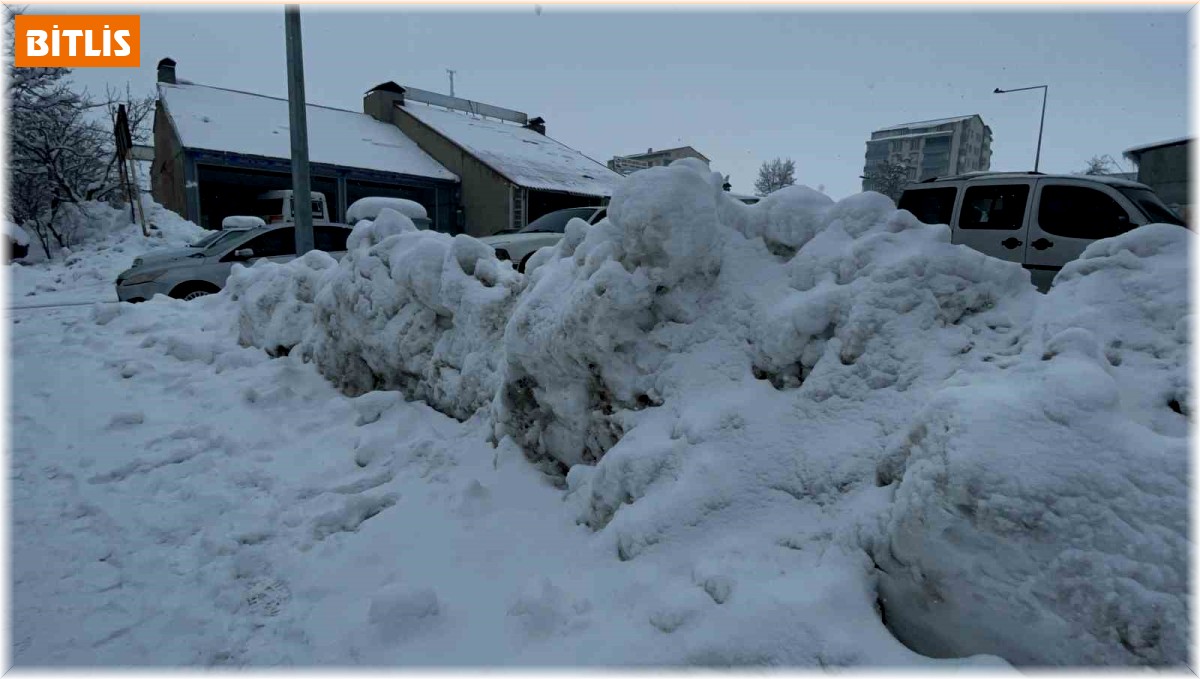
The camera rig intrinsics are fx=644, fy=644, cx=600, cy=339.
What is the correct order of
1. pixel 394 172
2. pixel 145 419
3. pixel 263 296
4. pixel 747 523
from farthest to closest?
1. pixel 394 172
2. pixel 263 296
3. pixel 145 419
4. pixel 747 523

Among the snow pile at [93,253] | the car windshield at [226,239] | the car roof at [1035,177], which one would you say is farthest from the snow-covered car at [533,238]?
the snow pile at [93,253]

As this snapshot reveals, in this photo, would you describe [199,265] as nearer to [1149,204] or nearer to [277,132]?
[1149,204]

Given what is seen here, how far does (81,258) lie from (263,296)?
14.6 meters

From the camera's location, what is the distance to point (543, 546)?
286 centimetres

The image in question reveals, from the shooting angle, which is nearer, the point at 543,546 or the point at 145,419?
the point at 543,546

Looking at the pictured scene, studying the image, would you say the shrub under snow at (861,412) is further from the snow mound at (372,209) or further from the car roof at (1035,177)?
the snow mound at (372,209)

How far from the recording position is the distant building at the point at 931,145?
184ft

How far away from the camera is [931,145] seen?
59.8 meters

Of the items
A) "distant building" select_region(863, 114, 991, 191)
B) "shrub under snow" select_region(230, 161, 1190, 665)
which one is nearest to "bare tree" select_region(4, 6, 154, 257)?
"shrub under snow" select_region(230, 161, 1190, 665)

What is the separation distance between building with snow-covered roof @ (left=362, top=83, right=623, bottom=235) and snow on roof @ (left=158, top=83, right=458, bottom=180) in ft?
2.83

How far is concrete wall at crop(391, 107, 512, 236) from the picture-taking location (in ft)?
82.5

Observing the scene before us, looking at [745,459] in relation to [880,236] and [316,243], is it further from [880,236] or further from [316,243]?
[316,243]

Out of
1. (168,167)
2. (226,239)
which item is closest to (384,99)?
(168,167)

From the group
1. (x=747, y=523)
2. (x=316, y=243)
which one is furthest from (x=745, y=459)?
(x=316, y=243)
